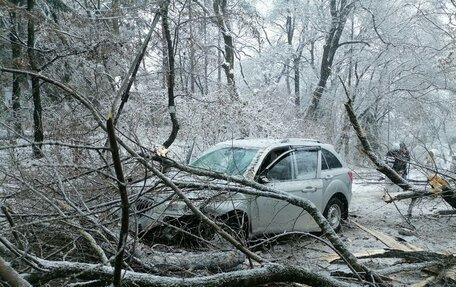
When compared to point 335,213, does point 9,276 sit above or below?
above

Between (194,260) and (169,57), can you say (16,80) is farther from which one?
(194,260)

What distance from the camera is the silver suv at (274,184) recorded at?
5.06 metres

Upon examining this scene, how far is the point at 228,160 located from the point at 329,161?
2077mm

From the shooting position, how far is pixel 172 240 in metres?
5.04

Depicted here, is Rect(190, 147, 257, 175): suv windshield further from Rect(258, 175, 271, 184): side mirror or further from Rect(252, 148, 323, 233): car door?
Rect(252, 148, 323, 233): car door

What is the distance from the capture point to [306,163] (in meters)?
6.84

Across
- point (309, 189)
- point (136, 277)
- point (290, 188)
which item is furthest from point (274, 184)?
point (136, 277)

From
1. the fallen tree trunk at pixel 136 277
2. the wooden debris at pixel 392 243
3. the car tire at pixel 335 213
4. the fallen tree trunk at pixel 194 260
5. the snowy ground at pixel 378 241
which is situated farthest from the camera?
the car tire at pixel 335 213

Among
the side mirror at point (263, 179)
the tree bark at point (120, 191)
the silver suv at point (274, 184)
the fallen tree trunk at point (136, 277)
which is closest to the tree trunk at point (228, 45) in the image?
the silver suv at point (274, 184)

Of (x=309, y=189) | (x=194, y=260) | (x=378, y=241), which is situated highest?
(x=309, y=189)

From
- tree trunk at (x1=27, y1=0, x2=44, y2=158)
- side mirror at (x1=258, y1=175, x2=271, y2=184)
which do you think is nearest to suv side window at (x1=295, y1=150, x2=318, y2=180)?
side mirror at (x1=258, y1=175, x2=271, y2=184)

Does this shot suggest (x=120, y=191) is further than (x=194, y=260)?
No

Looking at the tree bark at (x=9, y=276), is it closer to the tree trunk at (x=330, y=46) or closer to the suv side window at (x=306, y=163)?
the suv side window at (x=306, y=163)

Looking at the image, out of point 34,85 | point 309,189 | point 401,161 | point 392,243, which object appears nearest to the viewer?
point 392,243
